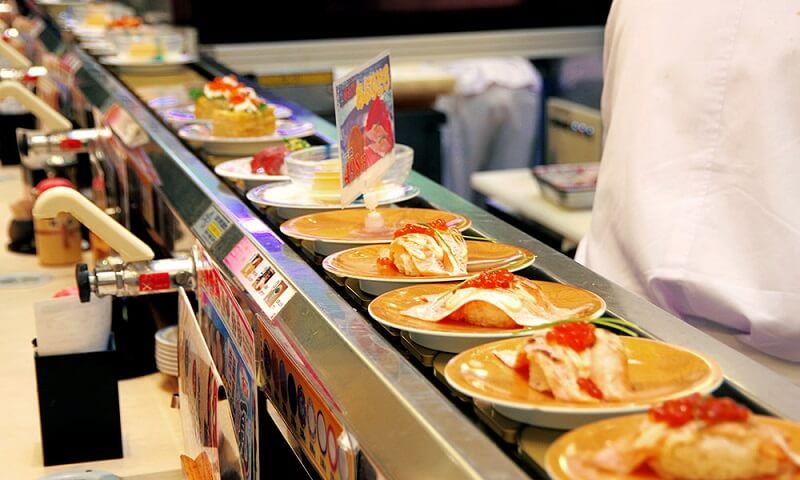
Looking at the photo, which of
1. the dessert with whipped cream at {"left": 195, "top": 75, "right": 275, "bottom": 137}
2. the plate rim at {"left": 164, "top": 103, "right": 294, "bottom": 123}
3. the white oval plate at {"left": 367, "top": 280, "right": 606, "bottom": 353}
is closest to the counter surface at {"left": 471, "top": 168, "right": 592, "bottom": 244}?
the plate rim at {"left": 164, "top": 103, "right": 294, "bottom": 123}

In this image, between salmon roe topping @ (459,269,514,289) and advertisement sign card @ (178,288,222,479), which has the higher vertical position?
salmon roe topping @ (459,269,514,289)

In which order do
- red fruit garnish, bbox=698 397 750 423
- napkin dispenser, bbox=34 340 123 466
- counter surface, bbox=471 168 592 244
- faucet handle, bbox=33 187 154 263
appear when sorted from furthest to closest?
counter surface, bbox=471 168 592 244, napkin dispenser, bbox=34 340 123 466, faucet handle, bbox=33 187 154 263, red fruit garnish, bbox=698 397 750 423

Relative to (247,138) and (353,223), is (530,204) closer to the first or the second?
(247,138)

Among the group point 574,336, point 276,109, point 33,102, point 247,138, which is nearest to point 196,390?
point 574,336

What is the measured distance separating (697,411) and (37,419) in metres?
1.73

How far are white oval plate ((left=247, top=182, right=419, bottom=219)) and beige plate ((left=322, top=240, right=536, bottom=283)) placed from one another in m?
0.32

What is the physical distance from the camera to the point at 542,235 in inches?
170

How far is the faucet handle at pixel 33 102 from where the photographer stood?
299 cm

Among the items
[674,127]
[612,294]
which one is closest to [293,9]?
[674,127]

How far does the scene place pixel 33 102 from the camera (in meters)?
3.21

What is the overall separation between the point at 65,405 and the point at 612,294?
43.7 inches

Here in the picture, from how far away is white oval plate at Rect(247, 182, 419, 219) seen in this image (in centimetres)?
210

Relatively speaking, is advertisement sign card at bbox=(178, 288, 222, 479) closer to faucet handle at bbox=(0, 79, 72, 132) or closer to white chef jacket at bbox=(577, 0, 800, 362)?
white chef jacket at bbox=(577, 0, 800, 362)

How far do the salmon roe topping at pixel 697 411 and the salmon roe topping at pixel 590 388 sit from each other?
15cm
